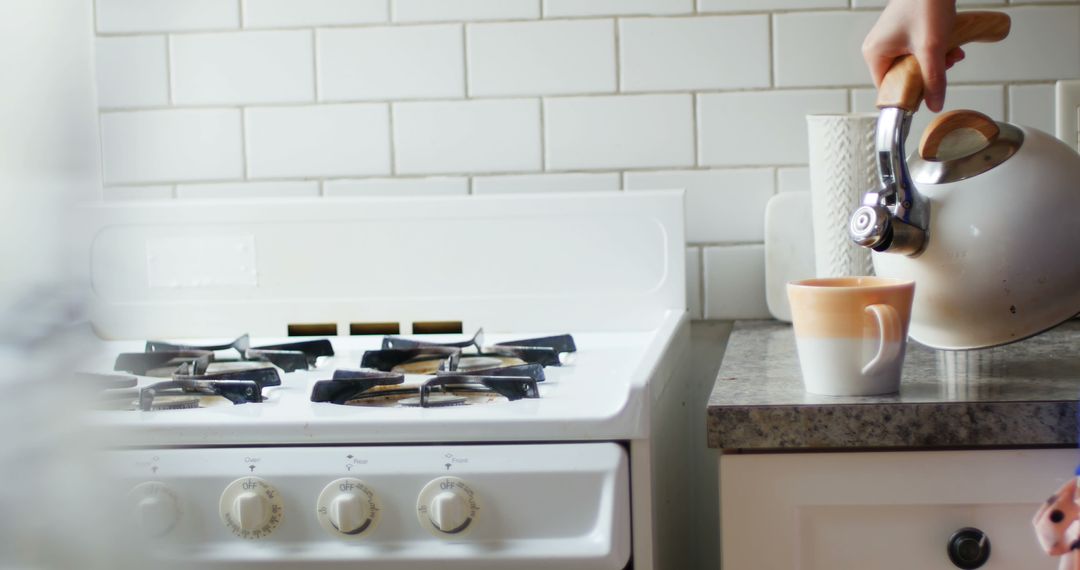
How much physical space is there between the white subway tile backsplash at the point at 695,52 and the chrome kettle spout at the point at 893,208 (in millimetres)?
498

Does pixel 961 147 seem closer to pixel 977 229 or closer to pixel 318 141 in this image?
pixel 977 229

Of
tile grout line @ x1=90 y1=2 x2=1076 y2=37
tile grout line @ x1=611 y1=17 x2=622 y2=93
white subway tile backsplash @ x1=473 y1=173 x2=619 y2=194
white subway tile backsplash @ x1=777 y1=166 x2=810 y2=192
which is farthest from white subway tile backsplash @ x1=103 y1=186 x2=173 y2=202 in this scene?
white subway tile backsplash @ x1=777 y1=166 x2=810 y2=192

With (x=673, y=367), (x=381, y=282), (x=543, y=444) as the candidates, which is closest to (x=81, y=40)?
(x=543, y=444)

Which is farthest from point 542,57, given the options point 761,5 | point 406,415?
A: point 406,415

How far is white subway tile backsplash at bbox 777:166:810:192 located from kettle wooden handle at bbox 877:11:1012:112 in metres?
0.42

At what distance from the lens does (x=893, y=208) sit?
88 centimetres

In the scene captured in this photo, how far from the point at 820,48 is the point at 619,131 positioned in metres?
0.29

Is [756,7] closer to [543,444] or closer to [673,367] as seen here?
[673,367]

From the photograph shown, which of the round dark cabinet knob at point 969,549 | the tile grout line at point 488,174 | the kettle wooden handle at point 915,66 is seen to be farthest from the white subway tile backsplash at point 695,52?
the round dark cabinet knob at point 969,549

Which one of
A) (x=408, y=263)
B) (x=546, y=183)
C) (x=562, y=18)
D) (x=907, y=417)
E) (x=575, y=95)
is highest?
(x=562, y=18)

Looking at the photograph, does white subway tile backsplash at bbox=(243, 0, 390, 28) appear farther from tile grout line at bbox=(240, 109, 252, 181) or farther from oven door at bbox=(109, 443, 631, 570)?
oven door at bbox=(109, 443, 631, 570)

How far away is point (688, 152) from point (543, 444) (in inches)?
26.8

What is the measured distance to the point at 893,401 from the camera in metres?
0.79

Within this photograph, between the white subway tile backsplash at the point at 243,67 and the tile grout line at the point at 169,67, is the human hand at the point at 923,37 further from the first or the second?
the tile grout line at the point at 169,67
